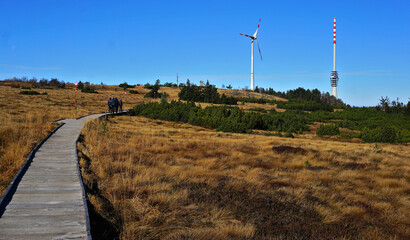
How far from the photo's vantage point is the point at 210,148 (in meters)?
17.1

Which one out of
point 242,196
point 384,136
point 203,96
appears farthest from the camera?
point 203,96

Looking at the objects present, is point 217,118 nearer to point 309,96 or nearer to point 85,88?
point 85,88

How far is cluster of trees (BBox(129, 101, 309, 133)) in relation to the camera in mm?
33656

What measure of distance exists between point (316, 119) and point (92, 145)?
169 feet

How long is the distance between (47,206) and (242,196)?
16.8 feet

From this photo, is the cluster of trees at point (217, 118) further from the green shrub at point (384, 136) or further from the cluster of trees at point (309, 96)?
the cluster of trees at point (309, 96)

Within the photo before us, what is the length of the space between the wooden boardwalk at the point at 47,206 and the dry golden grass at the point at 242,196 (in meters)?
0.59

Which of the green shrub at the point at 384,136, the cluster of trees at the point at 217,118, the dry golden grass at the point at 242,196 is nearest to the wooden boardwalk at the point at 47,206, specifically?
the dry golden grass at the point at 242,196

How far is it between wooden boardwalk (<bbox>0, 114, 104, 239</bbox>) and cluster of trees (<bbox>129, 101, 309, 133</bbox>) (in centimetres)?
2439

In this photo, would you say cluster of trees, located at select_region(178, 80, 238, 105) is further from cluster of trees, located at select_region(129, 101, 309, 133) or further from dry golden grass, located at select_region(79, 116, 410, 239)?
dry golden grass, located at select_region(79, 116, 410, 239)

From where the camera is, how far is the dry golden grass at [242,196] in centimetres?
648

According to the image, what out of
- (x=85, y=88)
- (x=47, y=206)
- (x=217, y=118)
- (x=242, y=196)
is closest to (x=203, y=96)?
(x=85, y=88)

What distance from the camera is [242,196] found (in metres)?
8.77

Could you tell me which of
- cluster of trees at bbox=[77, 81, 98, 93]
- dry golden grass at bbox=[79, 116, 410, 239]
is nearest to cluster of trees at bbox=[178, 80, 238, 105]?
cluster of trees at bbox=[77, 81, 98, 93]
